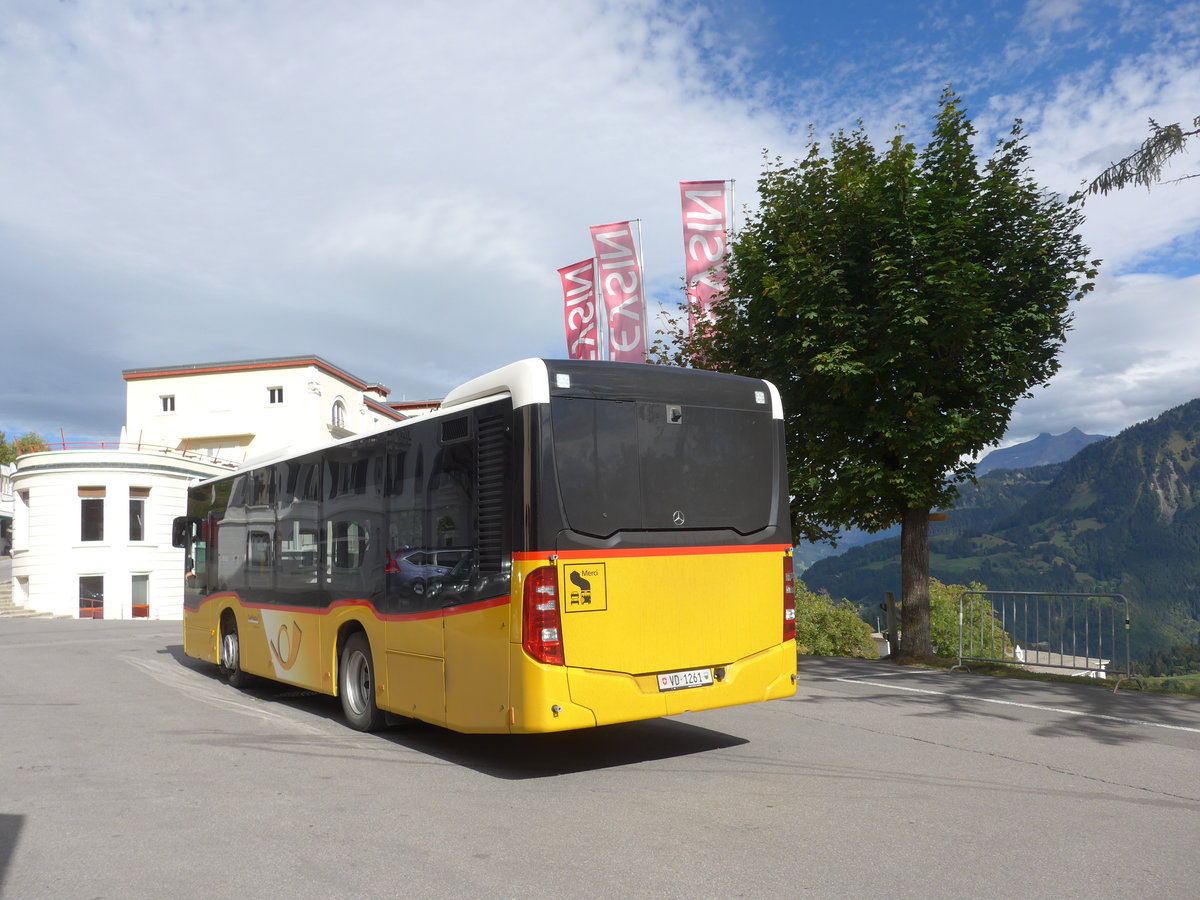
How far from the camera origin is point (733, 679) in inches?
299

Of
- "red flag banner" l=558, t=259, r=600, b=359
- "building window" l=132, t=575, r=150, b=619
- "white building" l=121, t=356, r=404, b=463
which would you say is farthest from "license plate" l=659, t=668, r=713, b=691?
"white building" l=121, t=356, r=404, b=463

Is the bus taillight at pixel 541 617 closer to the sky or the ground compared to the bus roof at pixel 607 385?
closer to the ground

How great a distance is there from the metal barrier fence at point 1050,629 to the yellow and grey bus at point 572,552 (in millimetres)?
6614

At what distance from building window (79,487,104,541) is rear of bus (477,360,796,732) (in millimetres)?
40290

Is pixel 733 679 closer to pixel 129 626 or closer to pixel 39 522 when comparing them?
pixel 129 626

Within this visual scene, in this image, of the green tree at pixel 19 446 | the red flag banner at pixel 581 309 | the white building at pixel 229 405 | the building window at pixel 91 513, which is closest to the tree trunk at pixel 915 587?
the red flag banner at pixel 581 309

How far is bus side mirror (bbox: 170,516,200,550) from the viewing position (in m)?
14.4

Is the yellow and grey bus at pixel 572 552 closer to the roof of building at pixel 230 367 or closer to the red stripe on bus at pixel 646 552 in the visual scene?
the red stripe on bus at pixel 646 552

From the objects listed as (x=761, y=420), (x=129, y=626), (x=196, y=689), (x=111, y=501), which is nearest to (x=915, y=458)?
(x=761, y=420)

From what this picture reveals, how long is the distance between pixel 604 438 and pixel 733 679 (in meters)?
2.15

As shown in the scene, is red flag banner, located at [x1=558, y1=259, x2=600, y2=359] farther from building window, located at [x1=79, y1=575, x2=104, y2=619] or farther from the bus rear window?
building window, located at [x1=79, y1=575, x2=104, y2=619]

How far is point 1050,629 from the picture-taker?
14.0m

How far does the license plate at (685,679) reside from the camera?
7211 mm

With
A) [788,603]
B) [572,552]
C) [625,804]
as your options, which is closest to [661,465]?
[572,552]
